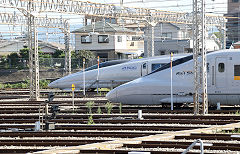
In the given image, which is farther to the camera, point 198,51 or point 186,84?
point 186,84

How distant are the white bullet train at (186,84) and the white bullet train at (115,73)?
6.46 meters

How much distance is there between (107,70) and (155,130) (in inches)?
700

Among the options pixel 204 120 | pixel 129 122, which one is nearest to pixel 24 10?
pixel 129 122

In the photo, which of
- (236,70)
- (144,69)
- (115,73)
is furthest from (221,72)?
(115,73)

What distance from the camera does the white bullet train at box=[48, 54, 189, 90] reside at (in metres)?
34.2

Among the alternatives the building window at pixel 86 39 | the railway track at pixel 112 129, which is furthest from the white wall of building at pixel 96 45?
the railway track at pixel 112 129

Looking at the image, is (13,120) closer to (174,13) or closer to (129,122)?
(129,122)

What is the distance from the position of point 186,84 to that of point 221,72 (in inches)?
73.0

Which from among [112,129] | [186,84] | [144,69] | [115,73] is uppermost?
[144,69]

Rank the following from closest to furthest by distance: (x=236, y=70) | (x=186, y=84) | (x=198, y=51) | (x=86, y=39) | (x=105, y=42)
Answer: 1. (x=198, y=51)
2. (x=236, y=70)
3. (x=186, y=84)
4. (x=105, y=42)
5. (x=86, y=39)

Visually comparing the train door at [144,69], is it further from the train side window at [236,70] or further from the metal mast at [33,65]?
the train side window at [236,70]

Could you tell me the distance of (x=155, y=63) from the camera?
111 ft

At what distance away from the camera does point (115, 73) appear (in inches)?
1436

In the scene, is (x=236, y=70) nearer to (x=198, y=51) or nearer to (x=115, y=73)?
(x=198, y=51)
